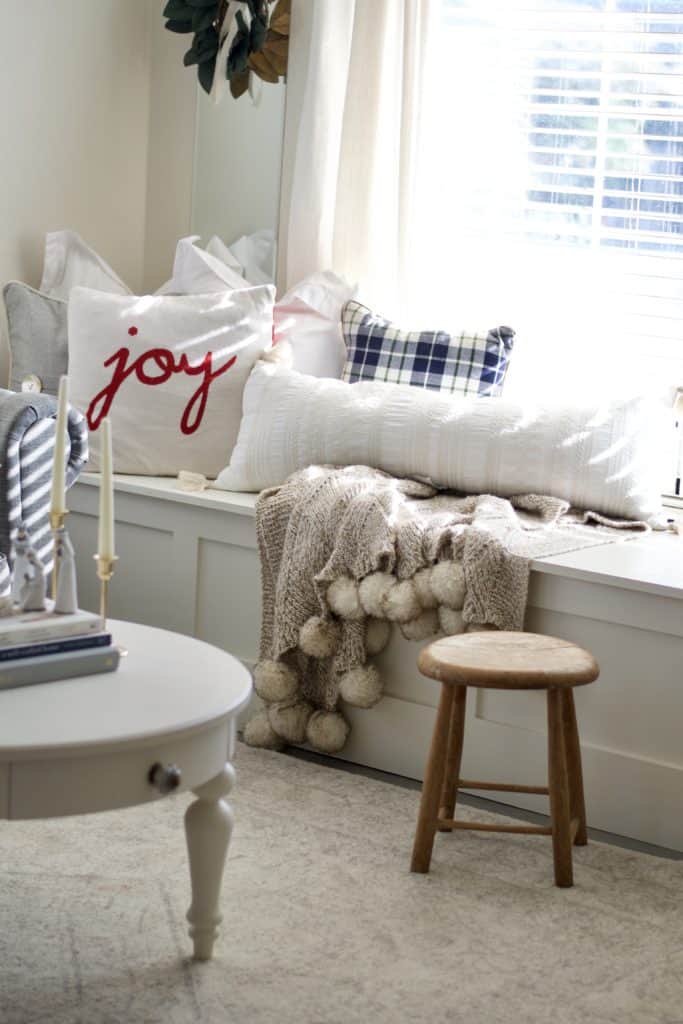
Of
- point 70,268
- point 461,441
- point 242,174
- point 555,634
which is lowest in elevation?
point 555,634

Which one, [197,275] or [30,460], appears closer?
[30,460]

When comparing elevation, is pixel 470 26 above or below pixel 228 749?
above

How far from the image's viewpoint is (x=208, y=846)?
1812mm

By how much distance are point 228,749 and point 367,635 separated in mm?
859

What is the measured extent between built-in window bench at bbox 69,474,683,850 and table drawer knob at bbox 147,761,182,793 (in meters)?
0.99

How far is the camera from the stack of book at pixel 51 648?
5.57 ft

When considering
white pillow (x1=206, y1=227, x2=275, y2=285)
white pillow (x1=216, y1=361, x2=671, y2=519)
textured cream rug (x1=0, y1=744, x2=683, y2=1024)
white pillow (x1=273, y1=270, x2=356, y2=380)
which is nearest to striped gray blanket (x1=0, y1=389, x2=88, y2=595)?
white pillow (x1=216, y1=361, x2=671, y2=519)

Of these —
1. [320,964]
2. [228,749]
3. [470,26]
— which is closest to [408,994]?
[320,964]

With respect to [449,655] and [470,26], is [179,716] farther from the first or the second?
[470,26]

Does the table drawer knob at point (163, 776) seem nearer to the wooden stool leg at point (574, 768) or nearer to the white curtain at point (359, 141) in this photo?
the wooden stool leg at point (574, 768)

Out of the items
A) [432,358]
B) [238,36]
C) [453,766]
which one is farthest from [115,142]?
[453,766]

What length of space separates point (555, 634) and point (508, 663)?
1.16ft

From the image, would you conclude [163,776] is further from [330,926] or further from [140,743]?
[330,926]

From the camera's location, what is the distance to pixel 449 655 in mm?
2137
